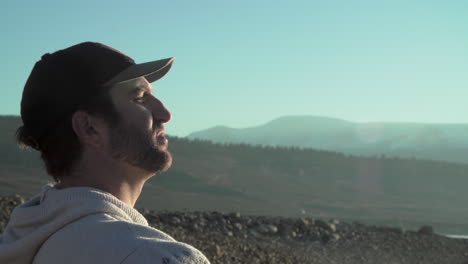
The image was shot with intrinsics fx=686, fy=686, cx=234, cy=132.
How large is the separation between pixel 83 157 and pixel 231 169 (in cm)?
3296

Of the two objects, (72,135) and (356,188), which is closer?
(72,135)

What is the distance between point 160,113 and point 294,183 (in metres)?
32.6

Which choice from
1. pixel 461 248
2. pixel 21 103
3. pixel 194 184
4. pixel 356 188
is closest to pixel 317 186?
pixel 356 188

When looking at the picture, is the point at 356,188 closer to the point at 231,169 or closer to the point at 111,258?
the point at 231,169

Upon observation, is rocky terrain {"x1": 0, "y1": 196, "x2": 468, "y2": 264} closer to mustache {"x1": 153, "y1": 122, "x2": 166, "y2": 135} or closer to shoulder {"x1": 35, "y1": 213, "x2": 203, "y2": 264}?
mustache {"x1": 153, "y1": 122, "x2": 166, "y2": 135}

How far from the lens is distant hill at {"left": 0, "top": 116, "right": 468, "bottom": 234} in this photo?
24.8 m

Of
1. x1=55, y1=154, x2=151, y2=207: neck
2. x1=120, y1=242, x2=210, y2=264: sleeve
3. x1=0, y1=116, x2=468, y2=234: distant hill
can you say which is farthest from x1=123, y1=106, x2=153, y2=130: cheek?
x1=0, y1=116, x2=468, y2=234: distant hill

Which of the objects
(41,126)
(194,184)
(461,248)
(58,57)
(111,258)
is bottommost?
(194,184)

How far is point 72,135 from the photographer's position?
5.98 ft

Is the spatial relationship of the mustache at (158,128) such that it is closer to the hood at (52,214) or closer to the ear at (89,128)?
the ear at (89,128)

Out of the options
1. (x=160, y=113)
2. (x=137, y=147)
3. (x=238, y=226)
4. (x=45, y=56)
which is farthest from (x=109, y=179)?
(x=238, y=226)

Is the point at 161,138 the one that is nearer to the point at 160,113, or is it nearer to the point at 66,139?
the point at 160,113

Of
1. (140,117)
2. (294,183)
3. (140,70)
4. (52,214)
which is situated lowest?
(294,183)

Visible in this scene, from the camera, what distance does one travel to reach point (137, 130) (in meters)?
1.81
